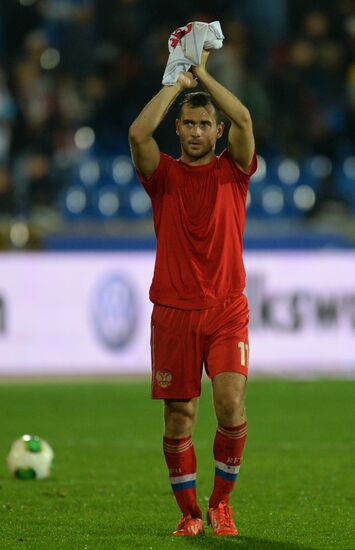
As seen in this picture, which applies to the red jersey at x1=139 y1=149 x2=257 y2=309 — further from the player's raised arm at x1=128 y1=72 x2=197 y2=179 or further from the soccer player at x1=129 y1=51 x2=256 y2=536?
the player's raised arm at x1=128 y1=72 x2=197 y2=179

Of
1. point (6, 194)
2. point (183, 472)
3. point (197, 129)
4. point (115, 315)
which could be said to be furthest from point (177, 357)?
point (6, 194)

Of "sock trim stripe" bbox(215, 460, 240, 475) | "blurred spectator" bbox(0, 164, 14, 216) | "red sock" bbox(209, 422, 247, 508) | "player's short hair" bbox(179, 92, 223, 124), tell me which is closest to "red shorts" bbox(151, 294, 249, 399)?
"red sock" bbox(209, 422, 247, 508)

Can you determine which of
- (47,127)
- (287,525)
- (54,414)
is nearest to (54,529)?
(287,525)

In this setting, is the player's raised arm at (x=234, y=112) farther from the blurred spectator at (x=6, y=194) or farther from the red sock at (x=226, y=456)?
the blurred spectator at (x=6, y=194)

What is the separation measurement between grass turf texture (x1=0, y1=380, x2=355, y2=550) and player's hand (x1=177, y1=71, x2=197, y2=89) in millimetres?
2079

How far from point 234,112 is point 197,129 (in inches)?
8.2

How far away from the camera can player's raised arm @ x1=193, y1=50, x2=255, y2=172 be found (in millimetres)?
5848

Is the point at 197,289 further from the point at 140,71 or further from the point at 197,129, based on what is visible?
the point at 140,71

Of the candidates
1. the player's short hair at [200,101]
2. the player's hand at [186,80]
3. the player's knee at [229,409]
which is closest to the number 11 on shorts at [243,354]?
the player's knee at [229,409]

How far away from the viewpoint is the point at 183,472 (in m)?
6.11

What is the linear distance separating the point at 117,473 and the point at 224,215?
3099 mm

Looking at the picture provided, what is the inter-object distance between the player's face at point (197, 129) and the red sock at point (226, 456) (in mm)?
1301

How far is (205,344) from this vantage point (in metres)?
6.05

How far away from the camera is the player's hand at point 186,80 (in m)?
5.92
